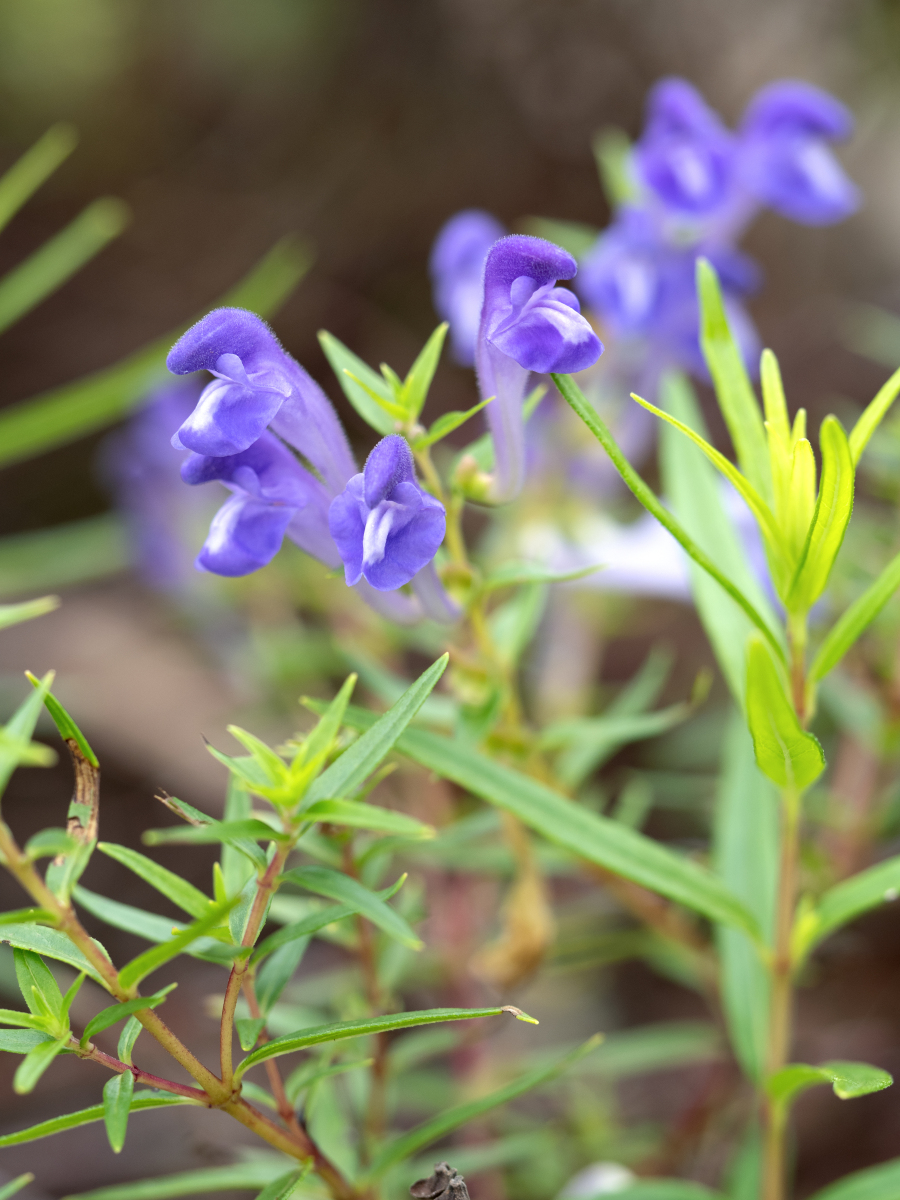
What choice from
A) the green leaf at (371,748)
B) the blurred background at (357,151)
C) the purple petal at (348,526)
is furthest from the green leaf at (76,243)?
the green leaf at (371,748)

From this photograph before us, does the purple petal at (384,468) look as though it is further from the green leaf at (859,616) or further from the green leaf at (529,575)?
the green leaf at (859,616)

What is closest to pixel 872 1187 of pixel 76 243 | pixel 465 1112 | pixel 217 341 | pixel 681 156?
pixel 465 1112

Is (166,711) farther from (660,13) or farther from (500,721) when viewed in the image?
(660,13)

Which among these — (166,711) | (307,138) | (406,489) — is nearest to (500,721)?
(406,489)

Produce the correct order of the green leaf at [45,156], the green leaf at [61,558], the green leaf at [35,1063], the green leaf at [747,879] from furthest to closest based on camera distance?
the green leaf at [45,156]
the green leaf at [61,558]
the green leaf at [747,879]
the green leaf at [35,1063]

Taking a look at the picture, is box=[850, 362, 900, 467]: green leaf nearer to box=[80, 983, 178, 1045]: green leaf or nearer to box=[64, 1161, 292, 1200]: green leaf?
box=[80, 983, 178, 1045]: green leaf

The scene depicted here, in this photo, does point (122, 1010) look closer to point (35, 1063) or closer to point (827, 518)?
point (35, 1063)
